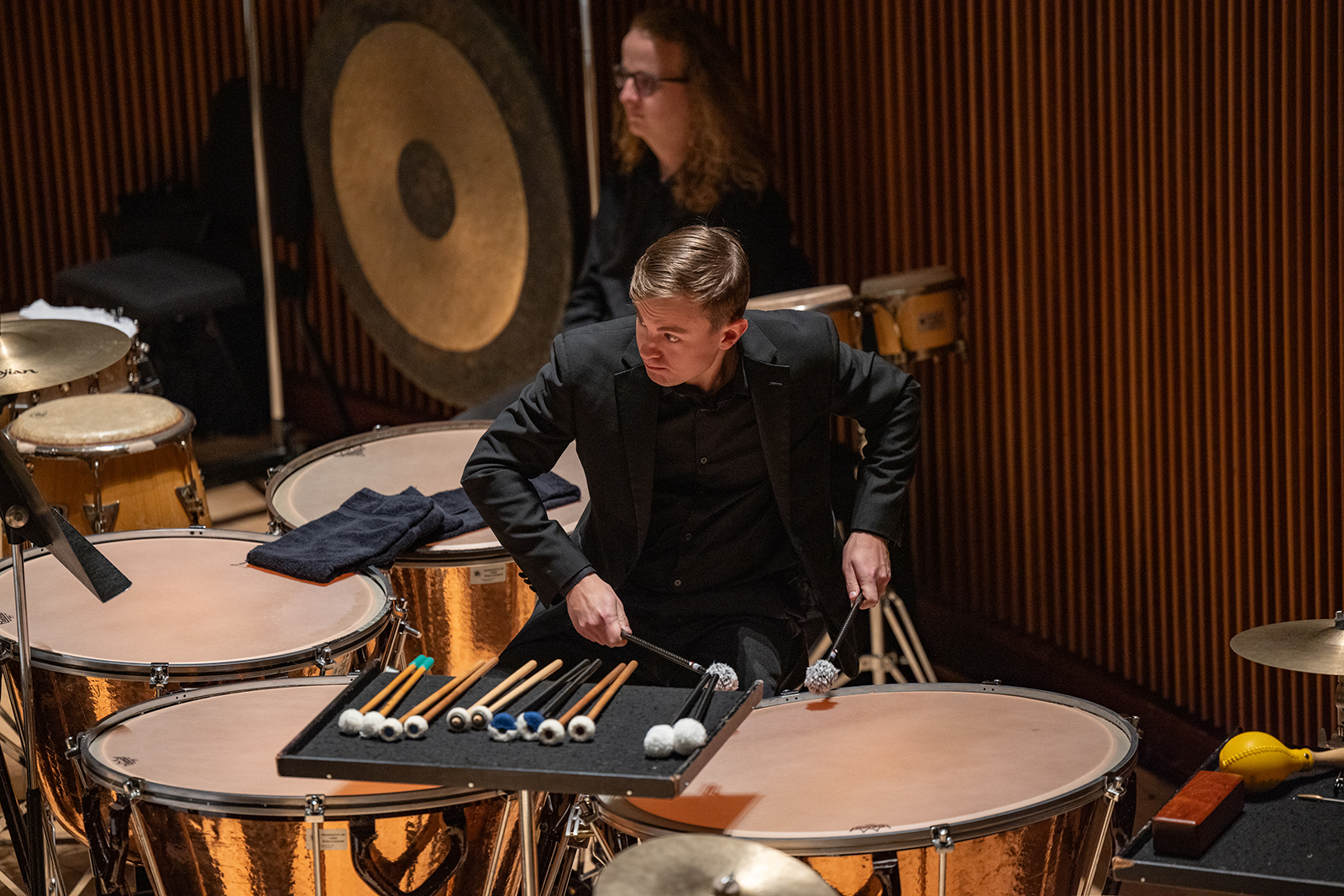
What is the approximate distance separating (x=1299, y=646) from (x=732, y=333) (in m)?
0.88

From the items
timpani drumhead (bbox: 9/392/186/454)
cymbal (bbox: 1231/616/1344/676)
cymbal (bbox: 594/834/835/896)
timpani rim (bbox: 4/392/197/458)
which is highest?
timpani drumhead (bbox: 9/392/186/454)

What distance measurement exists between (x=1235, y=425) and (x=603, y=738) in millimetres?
1714

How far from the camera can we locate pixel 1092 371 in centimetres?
354

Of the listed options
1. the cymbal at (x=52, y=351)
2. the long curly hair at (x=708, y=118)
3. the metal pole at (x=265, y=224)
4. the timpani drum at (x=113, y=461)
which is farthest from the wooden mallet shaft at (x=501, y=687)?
the metal pole at (x=265, y=224)

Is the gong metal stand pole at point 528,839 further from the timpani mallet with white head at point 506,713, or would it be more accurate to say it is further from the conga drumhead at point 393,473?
the conga drumhead at point 393,473

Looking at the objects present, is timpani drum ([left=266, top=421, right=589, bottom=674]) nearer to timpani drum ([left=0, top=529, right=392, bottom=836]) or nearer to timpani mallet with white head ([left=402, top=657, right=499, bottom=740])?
timpani drum ([left=0, top=529, right=392, bottom=836])

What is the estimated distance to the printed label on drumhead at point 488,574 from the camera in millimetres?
2957

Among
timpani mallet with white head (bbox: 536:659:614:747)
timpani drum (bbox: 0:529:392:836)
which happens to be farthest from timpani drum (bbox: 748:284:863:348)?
timpani mallet with white head (bbox: 536:659:614:747)

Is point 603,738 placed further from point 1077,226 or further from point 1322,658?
point 1077,226

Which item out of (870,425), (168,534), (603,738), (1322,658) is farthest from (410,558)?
(1322,658)

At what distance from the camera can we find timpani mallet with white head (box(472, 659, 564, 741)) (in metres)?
1.96

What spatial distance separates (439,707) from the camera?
6.67 ft

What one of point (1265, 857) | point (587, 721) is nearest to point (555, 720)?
point (587, 721)

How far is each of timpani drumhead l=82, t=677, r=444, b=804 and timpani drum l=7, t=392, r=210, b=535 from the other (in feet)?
3.59
